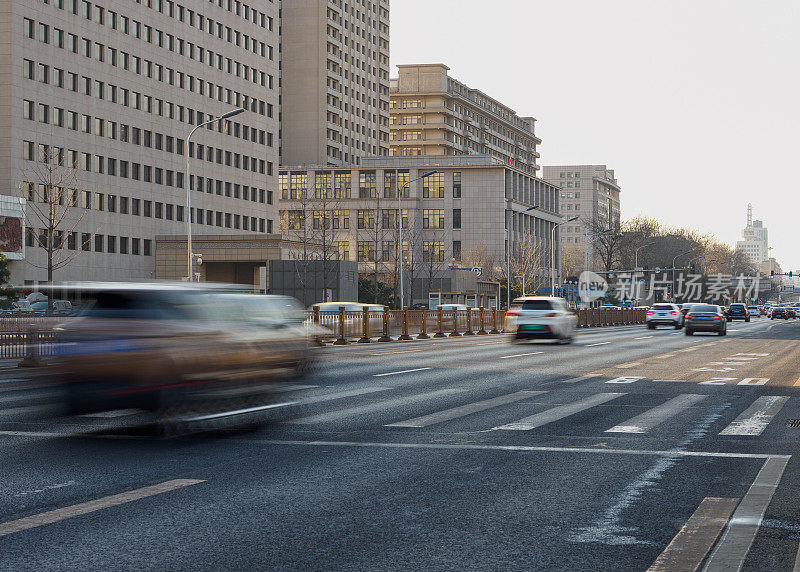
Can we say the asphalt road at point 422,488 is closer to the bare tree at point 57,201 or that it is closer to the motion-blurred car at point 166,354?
the motion-blurred car at point 166,354

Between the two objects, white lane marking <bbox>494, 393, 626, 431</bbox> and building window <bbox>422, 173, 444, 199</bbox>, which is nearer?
white lane marking <bbox>494, 393, 626, 431</bbox>

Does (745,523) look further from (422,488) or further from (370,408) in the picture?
(370,408)

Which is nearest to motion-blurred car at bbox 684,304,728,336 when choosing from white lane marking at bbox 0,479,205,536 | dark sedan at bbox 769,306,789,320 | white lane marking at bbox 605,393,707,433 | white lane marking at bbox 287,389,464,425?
white lane marking at bbox 605,393,707,433

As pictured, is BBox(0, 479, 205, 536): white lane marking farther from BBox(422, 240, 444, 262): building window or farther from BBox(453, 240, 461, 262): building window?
BBox(422, 240, 444, 262): building window

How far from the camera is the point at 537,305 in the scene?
112 feet

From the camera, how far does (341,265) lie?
75.6 m

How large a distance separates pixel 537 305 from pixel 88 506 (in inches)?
1101

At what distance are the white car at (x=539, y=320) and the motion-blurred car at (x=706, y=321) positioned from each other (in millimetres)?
14800

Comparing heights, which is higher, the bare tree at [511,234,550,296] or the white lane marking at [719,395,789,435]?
the bare tree at [511,234,550,296]

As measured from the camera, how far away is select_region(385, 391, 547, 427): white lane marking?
39.5 feet

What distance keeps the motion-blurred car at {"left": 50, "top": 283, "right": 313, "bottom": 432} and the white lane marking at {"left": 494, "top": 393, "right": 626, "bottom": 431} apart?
2910 millimetres

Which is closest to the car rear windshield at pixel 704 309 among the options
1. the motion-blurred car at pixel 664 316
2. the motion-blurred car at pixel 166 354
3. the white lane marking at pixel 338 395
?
the motion-blurred car at pixel 664 316

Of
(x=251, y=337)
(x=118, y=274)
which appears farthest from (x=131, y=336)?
(x=118, y=274)

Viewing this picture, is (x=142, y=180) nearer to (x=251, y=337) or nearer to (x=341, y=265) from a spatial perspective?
(x=341, y=265)
